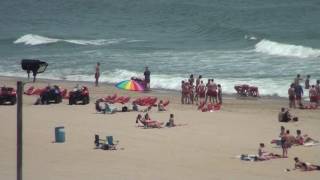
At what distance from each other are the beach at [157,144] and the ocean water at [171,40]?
17.8ft

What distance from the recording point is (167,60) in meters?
39.1

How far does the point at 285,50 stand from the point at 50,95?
1776 cm

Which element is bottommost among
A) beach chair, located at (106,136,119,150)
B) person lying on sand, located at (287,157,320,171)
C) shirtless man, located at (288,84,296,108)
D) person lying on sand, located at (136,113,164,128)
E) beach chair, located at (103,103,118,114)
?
person lying on sand, located at (287,157,320,171)

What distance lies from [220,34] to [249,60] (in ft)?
41.8

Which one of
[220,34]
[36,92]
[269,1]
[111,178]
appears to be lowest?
[111,178]

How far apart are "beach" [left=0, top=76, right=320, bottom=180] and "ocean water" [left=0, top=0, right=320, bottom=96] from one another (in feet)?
17.8

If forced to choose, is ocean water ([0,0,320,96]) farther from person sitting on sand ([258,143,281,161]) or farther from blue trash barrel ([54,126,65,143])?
blue trash barrel ([54,126,65,143])

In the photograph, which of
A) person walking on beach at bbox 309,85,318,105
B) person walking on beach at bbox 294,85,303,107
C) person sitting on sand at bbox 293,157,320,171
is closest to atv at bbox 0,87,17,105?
person walking on beach at bbox 294,85,303,107

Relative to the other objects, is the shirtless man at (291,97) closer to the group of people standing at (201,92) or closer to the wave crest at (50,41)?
the group of people standing at (201,92)

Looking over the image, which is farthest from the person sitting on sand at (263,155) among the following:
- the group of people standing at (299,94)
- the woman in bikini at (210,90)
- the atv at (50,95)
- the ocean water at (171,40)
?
the ocean water at (171,40)

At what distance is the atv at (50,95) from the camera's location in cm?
2620

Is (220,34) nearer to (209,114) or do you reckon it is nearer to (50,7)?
(209,114)

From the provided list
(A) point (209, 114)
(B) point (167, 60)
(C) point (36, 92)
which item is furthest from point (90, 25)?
(A) point (209, 114)

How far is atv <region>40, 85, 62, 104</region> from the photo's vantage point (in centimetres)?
2620
